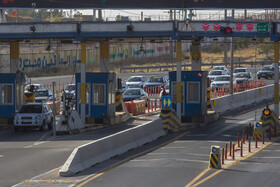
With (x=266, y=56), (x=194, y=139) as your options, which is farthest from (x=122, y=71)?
(x=194, y=139)

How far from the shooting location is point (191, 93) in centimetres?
3481

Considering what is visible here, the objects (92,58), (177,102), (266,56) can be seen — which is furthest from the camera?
(266,56)

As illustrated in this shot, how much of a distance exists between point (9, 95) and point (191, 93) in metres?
11.0

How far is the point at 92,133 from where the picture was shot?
31.2m

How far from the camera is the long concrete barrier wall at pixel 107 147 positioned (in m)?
18.5

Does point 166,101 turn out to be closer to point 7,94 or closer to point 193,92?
point 193,92

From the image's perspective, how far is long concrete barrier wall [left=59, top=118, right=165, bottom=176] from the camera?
1855cm

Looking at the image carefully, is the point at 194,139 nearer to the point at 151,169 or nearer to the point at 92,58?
the point at 151,169

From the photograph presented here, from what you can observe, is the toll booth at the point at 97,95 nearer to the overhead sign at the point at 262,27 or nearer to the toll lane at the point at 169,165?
the toll lane at the point at 169,165

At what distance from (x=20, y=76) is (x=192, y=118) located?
35.1 feet

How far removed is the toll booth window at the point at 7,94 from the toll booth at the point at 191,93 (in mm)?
9712

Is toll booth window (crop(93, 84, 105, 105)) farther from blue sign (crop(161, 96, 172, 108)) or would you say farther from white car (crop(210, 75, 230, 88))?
white car (crop(210, 75, 230, 88))

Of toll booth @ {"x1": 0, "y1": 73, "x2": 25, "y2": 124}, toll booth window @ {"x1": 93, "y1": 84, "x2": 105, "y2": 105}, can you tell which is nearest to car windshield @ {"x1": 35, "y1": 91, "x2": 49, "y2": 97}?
toll booth @ {"x1": 0, "y1": 73, "x2": 25, "y2": 124}
